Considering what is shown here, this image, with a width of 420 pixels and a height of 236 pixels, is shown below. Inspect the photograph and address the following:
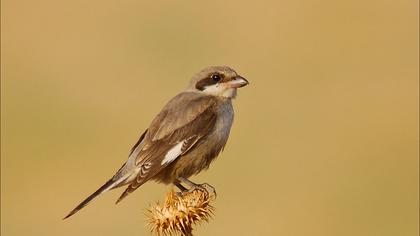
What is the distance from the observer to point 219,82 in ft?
23.3

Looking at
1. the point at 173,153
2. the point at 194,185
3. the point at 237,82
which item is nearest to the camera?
the point at 194,185

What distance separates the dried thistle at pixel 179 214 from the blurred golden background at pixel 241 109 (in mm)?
4993

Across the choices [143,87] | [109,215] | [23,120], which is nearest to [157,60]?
[143,87]

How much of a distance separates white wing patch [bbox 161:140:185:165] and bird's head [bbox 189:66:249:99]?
0.73 m

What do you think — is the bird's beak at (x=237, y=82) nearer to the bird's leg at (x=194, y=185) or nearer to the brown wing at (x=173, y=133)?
the brown wing at (x=173, y=133)

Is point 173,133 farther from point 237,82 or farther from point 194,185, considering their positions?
point 237,82

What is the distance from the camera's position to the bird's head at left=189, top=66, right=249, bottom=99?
7.05 meters

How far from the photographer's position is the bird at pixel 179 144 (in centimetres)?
636

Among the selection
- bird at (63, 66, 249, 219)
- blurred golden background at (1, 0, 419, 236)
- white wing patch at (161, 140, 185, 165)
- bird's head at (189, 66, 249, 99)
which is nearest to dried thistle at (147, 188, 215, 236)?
bird at (63, 66, 249, 219)

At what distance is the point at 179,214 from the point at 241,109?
391 inches

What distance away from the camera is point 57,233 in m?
10.9

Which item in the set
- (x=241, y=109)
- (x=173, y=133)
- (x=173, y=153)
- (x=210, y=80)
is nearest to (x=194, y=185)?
(x=173, y=153)

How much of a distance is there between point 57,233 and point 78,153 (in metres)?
2.76

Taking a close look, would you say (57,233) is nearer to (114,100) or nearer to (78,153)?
(78,153)
